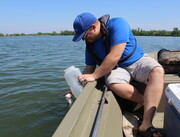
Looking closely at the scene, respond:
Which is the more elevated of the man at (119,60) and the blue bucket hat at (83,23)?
the blue bucket hat at (83,23)

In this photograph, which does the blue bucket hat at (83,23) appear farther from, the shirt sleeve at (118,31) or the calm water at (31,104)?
the calm water at (31,104)

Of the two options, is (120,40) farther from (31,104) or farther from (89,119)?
(31,104)

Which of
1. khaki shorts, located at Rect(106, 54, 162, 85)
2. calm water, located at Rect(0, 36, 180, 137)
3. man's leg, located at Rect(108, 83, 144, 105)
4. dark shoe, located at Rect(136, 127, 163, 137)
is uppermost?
khaki shorts, located at Rect(106, 54, 162, 85)

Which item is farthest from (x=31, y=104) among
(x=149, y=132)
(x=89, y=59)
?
(x=149, y=132)

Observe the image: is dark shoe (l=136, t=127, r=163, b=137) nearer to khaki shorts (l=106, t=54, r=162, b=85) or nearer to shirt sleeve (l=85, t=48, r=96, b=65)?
khaki shorts (l=106, t=54, r=162, b=85)

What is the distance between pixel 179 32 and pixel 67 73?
6227 centimetres

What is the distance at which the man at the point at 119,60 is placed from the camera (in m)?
2.53

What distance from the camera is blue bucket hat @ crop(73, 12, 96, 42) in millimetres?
2600

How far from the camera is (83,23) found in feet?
8.50

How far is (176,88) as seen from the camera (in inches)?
72.7

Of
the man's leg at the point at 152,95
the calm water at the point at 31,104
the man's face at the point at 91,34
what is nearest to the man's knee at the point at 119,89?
the man's leg at the point at 152,95

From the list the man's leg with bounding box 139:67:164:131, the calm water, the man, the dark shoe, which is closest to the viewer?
the dark shoe

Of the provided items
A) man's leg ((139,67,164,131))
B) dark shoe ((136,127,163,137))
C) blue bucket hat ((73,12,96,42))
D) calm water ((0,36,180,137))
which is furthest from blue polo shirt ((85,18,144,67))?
calm water ((0,36,180,137))

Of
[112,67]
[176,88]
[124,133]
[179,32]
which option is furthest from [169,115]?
[179,32]
